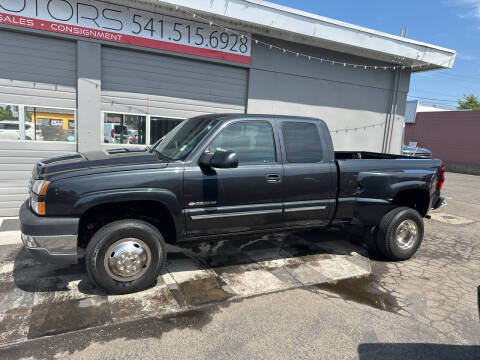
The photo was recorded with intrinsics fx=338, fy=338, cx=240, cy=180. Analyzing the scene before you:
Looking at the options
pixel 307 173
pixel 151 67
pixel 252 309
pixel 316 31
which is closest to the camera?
pixel 252 309

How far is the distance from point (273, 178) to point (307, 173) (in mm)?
495

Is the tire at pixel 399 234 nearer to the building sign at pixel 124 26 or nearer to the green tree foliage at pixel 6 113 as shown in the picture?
the building sign at pixel 124 26

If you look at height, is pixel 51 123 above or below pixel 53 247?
A: above

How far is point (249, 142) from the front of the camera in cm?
408

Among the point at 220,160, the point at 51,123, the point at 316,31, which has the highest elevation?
the point at 316,31

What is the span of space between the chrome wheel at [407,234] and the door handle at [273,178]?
2.14 meters

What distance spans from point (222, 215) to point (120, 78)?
4.75 m

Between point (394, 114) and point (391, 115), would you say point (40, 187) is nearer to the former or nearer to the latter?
point (391, 115)

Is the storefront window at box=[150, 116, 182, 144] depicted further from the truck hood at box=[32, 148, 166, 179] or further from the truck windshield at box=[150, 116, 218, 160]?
the truck hood at box=[32, 148, 166, 179]

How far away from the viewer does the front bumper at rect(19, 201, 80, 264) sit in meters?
3.23

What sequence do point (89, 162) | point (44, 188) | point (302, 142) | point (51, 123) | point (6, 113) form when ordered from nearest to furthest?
point (44, 188) → point (89, 162) → point (302, 142) → point (6, 113) → point (51, 123)

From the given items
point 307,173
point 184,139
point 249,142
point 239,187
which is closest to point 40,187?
point 184,139

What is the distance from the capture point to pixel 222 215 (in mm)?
3865

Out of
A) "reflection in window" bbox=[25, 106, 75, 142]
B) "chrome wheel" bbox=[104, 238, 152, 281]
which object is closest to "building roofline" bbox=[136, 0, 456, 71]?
"reflection in window" bbox=[25, 106, 75, 142]
